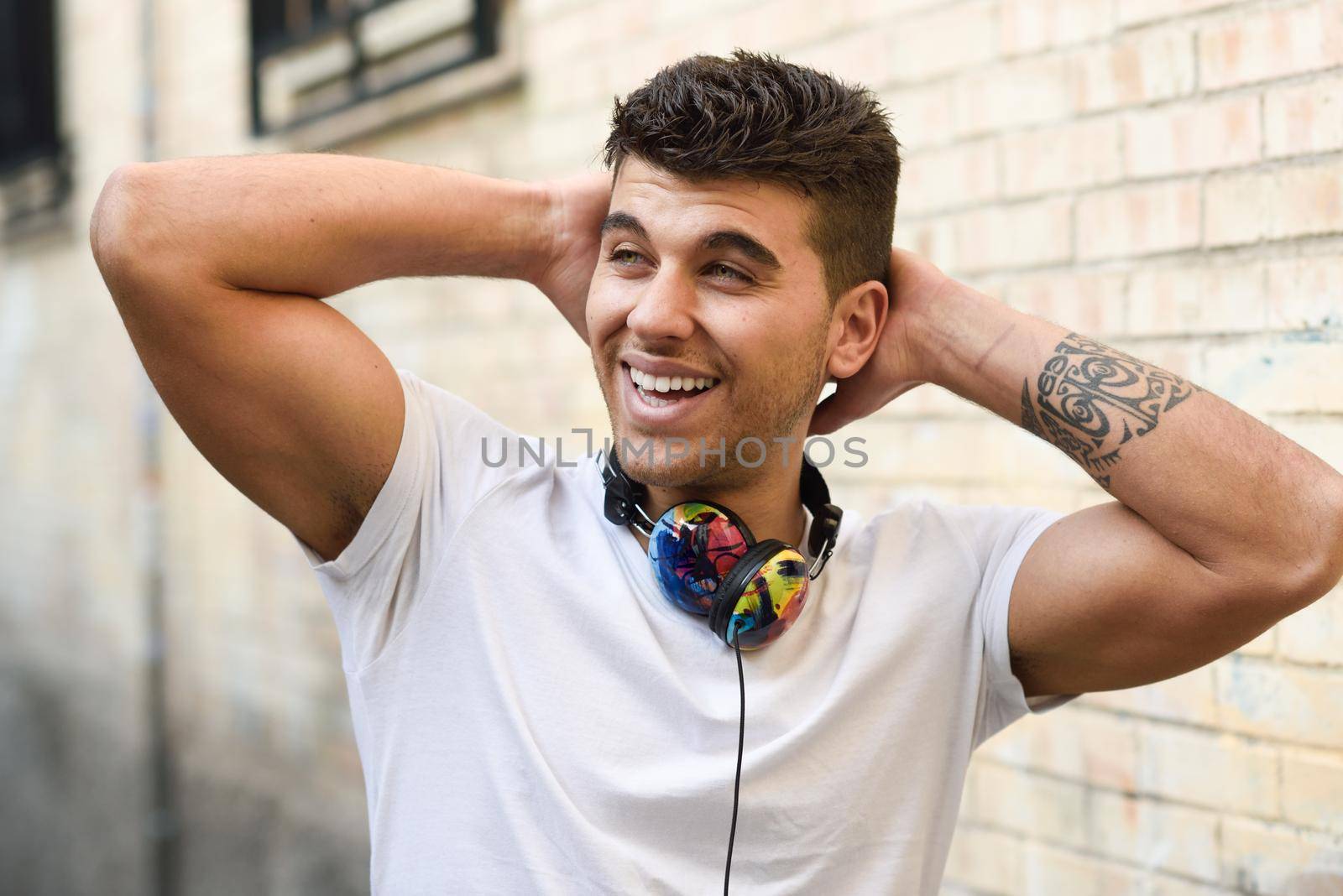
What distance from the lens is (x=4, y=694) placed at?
7.67 m

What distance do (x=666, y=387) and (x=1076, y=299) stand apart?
1039mm

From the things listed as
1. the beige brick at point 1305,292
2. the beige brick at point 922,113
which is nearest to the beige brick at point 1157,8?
the beige brick at point 922,113

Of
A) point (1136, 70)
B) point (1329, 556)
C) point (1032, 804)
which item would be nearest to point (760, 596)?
point (1329, 556)

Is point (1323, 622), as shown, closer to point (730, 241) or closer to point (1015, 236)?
point (1015, 236)

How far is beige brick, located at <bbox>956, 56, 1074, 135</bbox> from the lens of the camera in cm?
247

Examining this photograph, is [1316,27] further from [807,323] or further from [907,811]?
[907,811]

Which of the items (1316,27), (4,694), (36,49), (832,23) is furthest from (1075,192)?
(4,694)

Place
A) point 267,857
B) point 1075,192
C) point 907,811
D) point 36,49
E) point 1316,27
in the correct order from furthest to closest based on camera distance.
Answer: point 36,49 < point 267,857 < point 1075,192 < point 1316,27 < point 907,811

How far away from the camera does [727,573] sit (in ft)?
6.04

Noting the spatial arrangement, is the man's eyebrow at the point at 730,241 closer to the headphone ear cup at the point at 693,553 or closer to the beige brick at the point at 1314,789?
the headphone ear cup at the point at 693,553

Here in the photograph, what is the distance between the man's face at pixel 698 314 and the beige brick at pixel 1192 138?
2.73 feet

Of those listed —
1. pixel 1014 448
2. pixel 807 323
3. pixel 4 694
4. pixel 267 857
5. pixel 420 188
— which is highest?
pixel 420 188

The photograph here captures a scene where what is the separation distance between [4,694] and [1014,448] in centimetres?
733

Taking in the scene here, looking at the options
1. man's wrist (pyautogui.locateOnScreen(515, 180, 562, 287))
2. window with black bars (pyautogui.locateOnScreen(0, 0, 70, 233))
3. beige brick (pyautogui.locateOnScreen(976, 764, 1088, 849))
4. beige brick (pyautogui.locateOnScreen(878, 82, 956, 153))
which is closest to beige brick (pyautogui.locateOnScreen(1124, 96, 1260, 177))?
beige brick (pyautogui.locateOnScreen(878, 82, 956, 153))
